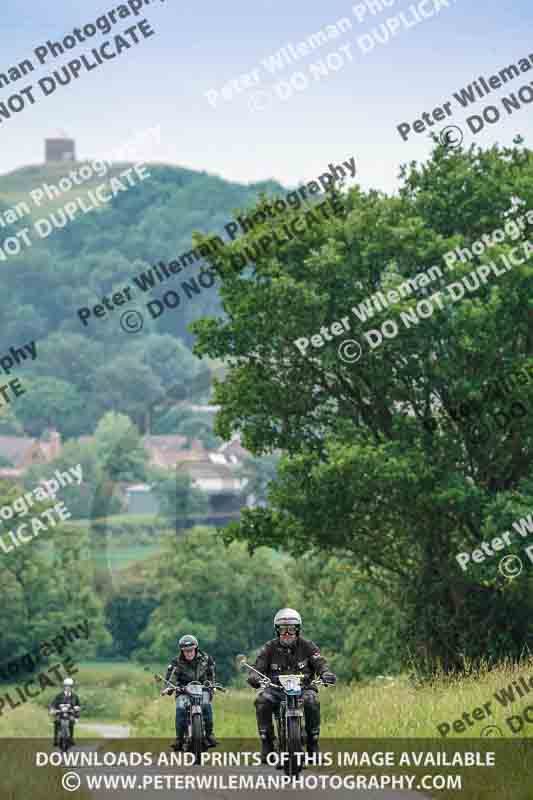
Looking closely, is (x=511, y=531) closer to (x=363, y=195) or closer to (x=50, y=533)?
(x=363, y=195)

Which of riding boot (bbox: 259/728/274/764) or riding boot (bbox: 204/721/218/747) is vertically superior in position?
riding boot (bbox: 204/721/218/747)

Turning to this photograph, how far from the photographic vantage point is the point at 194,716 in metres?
16.9

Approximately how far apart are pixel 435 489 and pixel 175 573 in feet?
277

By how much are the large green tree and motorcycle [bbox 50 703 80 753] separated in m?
7.66

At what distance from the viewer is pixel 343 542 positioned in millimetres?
33000

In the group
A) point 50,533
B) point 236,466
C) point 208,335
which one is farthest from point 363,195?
point 236,466

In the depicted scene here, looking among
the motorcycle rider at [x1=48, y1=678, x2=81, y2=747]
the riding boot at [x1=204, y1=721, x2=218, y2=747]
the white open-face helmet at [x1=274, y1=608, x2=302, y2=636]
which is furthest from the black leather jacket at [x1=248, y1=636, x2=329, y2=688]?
the motorcycle rider at [x1=48, y1=678, x2=81, y2=747]

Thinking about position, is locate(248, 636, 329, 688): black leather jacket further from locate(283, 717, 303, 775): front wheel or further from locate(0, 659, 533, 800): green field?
locate(0, 659, 533, 800): green field

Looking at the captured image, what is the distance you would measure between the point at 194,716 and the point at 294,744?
2.04 metres

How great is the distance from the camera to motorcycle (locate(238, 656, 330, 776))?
49.6 feet

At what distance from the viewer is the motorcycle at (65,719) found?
80.6 feet

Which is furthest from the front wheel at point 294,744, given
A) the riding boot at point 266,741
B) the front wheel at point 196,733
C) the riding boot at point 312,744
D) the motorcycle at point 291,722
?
the front wheel at point 196,733

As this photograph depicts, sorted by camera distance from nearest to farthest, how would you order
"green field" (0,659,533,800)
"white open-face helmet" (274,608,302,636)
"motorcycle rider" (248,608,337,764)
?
"green field" (0,659,533,800)
"white open-face helmet" (274,608,302,636)
"motorcycle rider" (248,608,337,764)

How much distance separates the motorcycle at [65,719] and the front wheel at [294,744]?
382 inches
